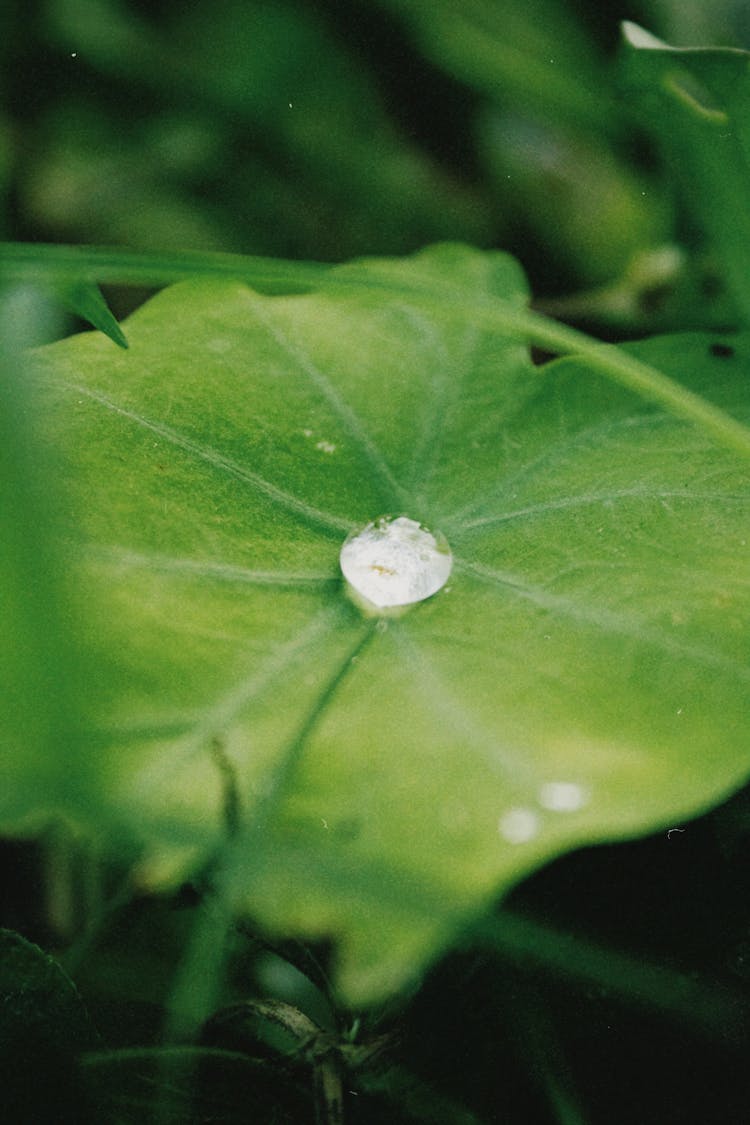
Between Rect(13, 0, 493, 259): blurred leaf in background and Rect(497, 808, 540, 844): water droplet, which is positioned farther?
Rect(13, 0, 493, 259): blurred leaf in background

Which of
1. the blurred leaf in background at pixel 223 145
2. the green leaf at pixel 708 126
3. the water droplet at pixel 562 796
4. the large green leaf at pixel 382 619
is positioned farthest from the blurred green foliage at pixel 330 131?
the water droplet at pixel 562 796

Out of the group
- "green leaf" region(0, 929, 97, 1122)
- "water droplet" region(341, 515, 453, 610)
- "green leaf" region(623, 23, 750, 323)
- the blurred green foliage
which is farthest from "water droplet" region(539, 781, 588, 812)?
the blurred green foliage

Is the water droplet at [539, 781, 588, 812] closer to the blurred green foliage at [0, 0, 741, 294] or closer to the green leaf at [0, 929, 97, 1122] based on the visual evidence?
the green leaf at [0, 929, 97, 1122]

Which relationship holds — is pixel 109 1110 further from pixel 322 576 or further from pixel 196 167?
pixel 196 167

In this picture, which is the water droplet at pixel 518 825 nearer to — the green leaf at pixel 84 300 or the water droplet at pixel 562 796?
Answer: the water droplet at pixel 562 796

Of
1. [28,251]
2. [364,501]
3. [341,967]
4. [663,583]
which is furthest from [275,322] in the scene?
[341,967]

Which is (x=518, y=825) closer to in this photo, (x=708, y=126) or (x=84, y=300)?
(x=84, y=300)
